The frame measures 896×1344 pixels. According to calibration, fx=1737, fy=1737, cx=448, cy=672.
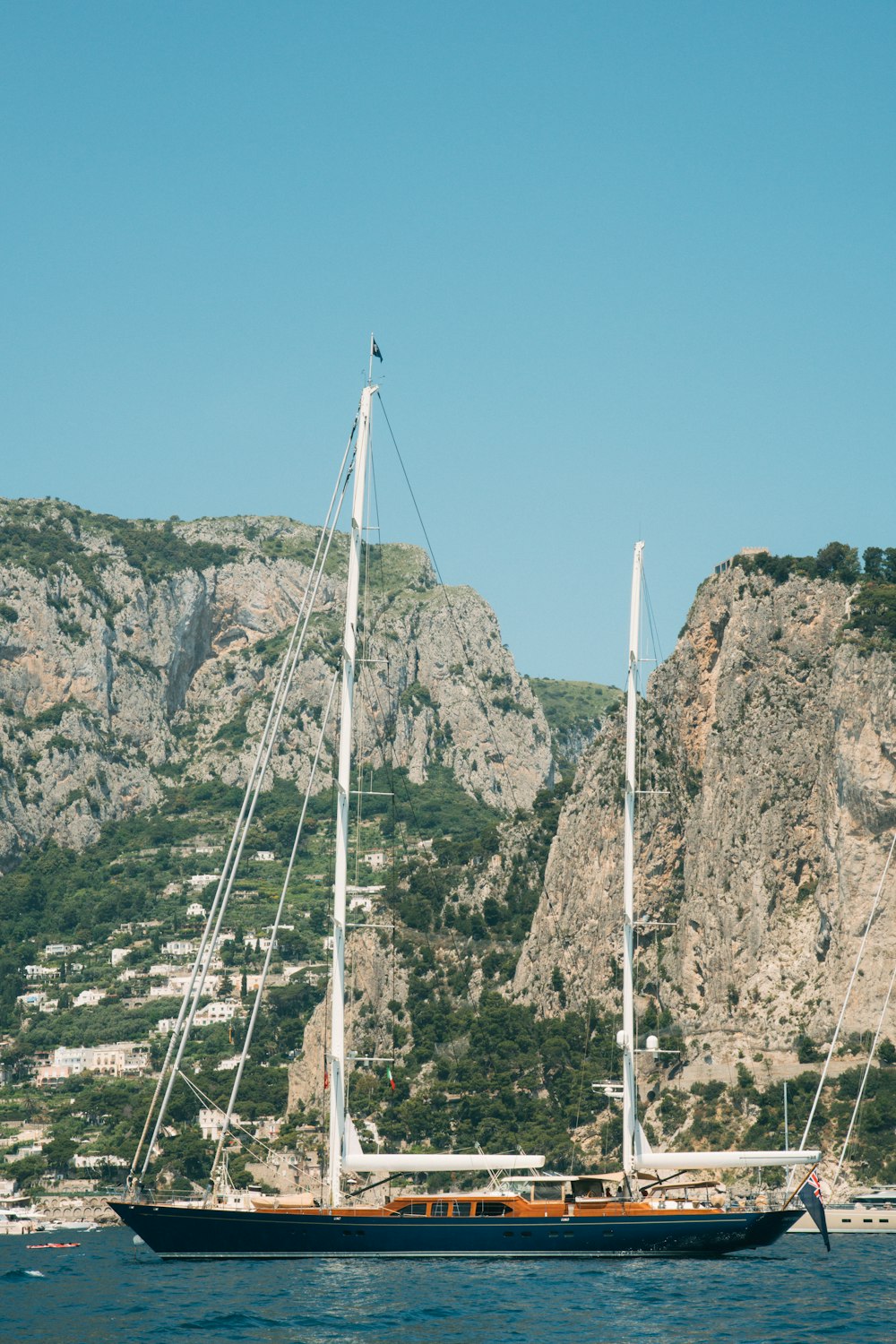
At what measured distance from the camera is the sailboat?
2172 inches

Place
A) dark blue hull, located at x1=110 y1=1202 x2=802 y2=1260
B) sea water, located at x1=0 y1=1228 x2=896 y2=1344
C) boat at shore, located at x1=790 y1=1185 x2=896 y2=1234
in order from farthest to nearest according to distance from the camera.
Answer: boat at shore, located at x1=790 y1=1185 x2=896 y2=1234 → dark blue hull, located at x1=110 y1=1202 x2=802 y2=1260 → sea water, located at x1=0 y1=1228 x2=896 y2=1344

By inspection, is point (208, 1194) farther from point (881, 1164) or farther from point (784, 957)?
point (784, 957)

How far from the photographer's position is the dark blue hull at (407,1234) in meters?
55.1

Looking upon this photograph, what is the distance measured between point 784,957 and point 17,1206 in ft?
217

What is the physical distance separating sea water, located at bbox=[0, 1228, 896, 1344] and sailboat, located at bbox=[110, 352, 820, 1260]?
0.83 metres

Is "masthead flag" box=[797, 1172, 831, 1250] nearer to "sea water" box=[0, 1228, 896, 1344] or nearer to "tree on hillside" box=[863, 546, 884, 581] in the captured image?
"sea water" box=[0, 1228, 896, 1344]

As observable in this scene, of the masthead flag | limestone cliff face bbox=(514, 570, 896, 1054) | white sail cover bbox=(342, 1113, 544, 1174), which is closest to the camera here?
white sail cover bbox=(342, 1113, 544, 1174)

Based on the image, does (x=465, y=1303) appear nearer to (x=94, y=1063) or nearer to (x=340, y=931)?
(x=340, y=931)

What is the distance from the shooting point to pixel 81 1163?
5901 inches

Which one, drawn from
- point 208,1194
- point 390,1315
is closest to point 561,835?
point 208,1194

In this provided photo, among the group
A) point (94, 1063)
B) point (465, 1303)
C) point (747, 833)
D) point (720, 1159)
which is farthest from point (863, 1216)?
point (94, 1063)

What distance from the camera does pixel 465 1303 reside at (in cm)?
4916

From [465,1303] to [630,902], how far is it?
18861 mm

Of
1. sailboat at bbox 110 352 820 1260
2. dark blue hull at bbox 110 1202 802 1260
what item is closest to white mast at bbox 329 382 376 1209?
sailboat at bbox 110 352 820 1260
